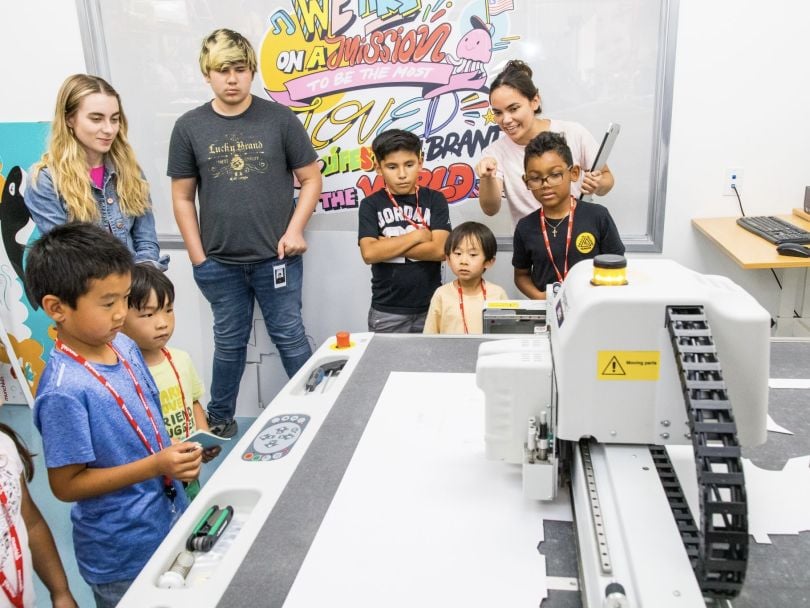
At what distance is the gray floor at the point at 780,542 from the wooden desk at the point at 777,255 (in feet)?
2.31

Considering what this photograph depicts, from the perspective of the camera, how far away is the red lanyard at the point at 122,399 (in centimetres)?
132

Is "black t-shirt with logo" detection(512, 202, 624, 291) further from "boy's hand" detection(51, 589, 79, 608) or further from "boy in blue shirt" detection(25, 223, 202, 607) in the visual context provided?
"boy's hand" detection(51, 589, 79, 608)

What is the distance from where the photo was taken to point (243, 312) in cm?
311

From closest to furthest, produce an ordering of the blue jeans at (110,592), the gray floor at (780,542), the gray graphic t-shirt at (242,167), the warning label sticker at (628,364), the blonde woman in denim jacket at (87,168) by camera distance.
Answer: the gray floor at (780,542)
the warning label sticker at (628,364)
the blue jeans at (110,592)
the blonde woman in denim jacket at (87,168)
the gray graphic t-shirt at (242,167)

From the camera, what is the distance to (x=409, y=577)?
986mm

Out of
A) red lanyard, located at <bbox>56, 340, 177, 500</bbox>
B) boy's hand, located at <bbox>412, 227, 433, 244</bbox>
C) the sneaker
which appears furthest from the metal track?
the sneaker

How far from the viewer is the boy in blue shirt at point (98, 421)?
4.21 feet

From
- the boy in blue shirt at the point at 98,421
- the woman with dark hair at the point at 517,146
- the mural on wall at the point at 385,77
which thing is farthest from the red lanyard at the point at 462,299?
the boy in blue shirt at the point at 98,421

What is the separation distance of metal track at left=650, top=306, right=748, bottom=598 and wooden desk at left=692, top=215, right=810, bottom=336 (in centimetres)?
163

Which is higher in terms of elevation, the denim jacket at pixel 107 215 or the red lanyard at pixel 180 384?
the denim jacket at pixel 107 215

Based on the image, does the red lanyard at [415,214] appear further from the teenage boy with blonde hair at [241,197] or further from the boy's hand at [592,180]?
the boy's hand at [592,180]

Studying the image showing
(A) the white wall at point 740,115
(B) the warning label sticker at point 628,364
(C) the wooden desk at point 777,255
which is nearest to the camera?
(B) the warning label sticker at point 628,364

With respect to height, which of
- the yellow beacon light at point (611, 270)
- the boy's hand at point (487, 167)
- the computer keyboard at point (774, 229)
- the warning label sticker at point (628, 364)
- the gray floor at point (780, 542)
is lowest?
the gray floor at point (780, 542)

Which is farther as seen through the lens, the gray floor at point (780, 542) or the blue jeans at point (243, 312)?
the blue jeans at point (243, 312)
